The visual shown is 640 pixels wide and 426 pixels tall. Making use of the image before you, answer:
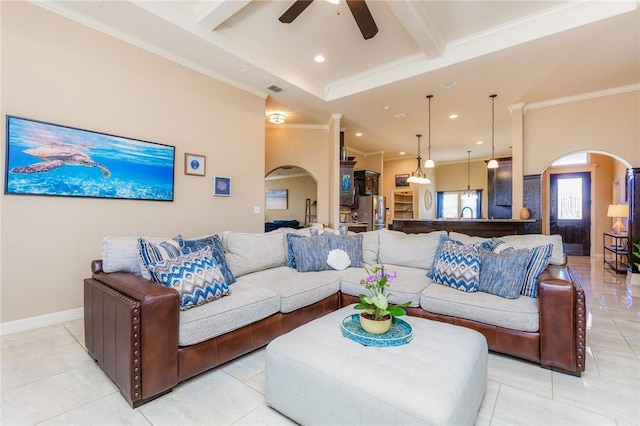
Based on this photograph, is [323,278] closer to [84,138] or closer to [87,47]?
[84,138]

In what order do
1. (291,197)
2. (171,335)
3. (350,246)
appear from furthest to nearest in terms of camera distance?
(291,197) → (350,246) → (171,335)

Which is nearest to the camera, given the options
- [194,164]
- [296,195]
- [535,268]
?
[535,268]

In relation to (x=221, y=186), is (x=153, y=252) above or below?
below

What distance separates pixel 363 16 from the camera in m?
2.75

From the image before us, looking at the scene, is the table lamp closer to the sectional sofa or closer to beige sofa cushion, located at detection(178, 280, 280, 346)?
the sectional sofa

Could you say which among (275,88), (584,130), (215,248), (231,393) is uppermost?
(275,88)

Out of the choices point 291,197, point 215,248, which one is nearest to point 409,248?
point 215,248

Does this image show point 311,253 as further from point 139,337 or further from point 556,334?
point 556,334

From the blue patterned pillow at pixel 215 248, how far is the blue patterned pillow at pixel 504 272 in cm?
216

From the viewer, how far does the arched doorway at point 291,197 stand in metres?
10.6

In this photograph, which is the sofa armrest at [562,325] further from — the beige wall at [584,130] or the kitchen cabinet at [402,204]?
the kitchen cabinet at [402,204]

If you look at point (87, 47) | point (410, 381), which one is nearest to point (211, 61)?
point (87, 47)

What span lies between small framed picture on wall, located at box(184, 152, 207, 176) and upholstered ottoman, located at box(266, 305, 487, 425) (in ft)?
10.00

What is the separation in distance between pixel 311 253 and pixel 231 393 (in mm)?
1615
